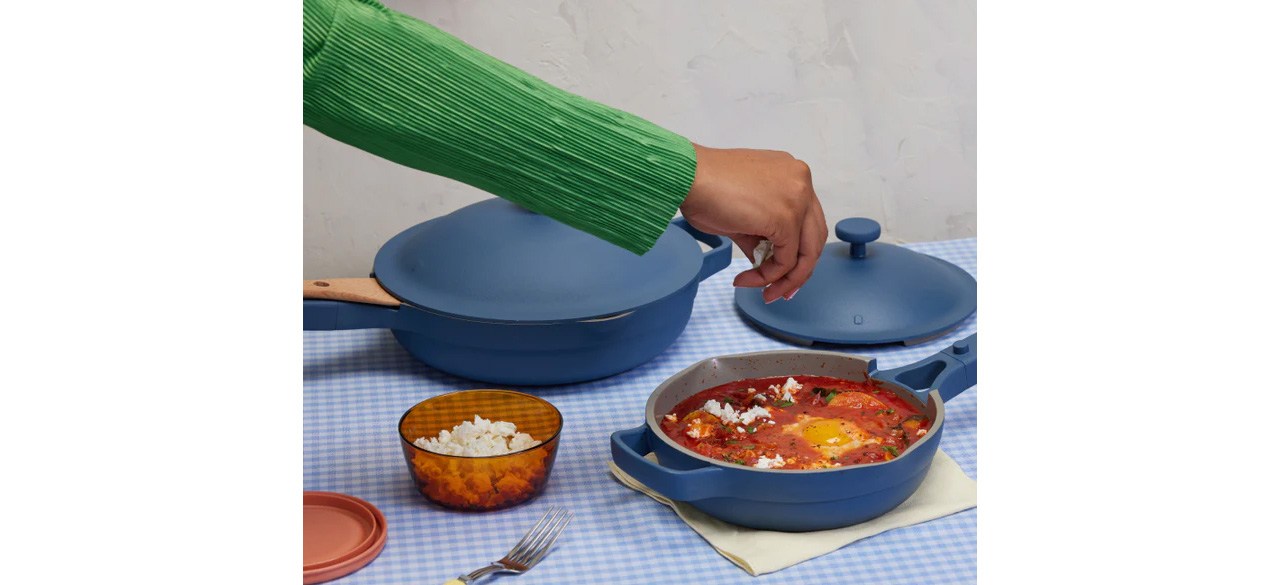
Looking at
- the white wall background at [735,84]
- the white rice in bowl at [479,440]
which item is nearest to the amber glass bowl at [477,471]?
the white rice in bowl at [479,440]

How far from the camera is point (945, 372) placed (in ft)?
3.97

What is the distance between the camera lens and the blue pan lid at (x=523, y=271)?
4.28 ft

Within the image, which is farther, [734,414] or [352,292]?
[352,292]

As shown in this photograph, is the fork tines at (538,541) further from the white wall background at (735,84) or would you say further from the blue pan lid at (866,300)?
the white wall background at (735,84)

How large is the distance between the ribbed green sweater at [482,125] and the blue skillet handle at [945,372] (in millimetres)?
323

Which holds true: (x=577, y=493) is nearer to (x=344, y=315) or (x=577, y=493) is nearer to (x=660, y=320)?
(x=660, y=320)

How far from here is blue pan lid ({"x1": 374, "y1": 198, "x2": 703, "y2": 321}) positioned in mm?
1304

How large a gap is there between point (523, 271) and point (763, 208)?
0.33m

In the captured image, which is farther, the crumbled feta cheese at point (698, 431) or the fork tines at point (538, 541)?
the crumbled feta cheese at point (698, 431)

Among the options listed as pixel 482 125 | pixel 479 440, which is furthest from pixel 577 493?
pixel 482 125

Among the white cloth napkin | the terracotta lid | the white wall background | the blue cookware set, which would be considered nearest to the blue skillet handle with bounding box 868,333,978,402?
the blue cookware set

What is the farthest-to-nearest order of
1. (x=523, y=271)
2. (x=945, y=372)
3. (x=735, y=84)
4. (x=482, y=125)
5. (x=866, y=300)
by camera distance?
(x=735, y=84) < (x=866, y=300) < (x=523, y=271) < (x=945, y=372) < (x=482, y=125)

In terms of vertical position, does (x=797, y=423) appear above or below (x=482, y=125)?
below

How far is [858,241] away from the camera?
1.49 meters
